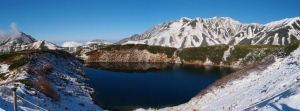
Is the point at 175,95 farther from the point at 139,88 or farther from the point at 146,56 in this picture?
the point at 146,56

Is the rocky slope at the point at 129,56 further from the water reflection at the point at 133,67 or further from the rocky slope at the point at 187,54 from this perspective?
the water reflection at the point at 133,67

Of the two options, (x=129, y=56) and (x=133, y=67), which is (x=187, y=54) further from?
(x=133, y=67)

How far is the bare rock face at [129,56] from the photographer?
137m

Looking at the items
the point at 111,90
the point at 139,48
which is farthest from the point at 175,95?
the point at 139,48

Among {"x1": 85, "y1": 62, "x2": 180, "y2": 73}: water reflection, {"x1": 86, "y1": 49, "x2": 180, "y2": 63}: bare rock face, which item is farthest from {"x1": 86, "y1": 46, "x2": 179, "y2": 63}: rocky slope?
{"x1": 85, "y1": 62, "x2": 180, "y2": 73}: water reflection

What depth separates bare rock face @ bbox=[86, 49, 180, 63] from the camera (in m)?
137

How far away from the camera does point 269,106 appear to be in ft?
38.5

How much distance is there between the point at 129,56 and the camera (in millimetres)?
140000

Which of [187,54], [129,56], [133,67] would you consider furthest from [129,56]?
[187,54]

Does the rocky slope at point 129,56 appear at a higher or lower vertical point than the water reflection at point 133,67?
higher

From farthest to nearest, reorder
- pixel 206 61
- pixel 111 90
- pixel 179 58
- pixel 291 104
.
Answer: pixel 179 58 < pixel 206 61 < pixel 111 90 < pixel 291 104

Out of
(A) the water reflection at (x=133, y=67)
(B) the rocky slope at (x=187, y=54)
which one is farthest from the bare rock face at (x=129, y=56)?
(A) the water reflection at (x=133, y=67)

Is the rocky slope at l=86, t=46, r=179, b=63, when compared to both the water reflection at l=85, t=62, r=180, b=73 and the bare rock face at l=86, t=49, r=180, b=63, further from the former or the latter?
the water reflection at l=85, t=62, r=180, b=73

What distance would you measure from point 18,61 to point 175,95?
121 feet
